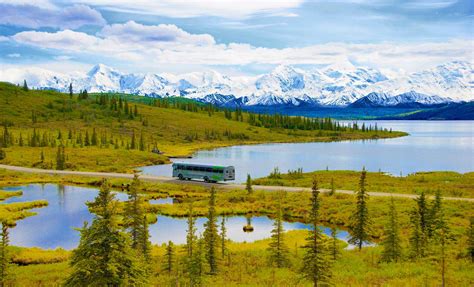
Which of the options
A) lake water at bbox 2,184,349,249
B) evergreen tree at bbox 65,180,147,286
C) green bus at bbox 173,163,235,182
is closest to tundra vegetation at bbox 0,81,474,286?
evergreen tree at bbox 65,180,147,286

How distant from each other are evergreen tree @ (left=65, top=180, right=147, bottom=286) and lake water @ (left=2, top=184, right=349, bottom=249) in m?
33.4

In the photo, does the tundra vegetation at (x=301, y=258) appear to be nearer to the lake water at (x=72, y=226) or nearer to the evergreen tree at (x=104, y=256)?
the evergreen tree at (x=104, y=256)

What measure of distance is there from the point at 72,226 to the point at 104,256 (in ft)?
148

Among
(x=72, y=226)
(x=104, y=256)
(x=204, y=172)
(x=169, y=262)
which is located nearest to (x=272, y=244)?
(x=169, y=262)

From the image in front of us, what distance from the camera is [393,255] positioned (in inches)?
1452

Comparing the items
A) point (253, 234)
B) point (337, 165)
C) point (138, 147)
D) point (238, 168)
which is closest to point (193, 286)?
point (253, 234)

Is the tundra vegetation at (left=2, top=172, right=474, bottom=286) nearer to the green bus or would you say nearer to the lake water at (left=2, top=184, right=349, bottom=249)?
the lake water at (left=2, top=184, right=349, bottom=249)

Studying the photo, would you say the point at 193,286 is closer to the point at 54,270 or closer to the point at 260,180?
the point at 54,270

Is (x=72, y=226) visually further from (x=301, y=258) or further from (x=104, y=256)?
(x=104, y=256)

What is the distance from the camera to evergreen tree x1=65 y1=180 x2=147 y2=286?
17281 mm

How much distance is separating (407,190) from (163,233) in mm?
43300

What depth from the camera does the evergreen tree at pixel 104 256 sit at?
1728 cm

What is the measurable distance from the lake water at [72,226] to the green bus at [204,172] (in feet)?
47.1

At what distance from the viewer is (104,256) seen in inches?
694
